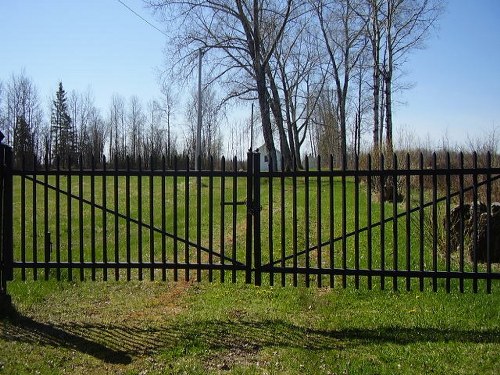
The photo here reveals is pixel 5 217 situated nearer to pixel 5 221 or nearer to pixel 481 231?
pixel 5 221

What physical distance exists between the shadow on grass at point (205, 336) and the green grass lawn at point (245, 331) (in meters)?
0.01

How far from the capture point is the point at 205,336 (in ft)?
18.5

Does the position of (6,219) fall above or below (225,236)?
above

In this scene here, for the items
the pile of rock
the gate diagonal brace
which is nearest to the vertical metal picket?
the gate diagonal brace

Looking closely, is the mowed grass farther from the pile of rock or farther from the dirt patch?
the pile of rock

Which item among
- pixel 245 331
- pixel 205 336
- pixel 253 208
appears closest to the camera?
pixel 205 336

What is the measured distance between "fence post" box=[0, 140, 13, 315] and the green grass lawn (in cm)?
33

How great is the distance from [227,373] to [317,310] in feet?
7.67

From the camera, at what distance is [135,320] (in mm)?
6289

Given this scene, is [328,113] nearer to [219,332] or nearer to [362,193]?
[362,193]

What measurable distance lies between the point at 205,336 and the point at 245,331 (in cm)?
49

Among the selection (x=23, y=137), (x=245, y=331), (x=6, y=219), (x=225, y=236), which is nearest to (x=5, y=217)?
(x=6, y=219)

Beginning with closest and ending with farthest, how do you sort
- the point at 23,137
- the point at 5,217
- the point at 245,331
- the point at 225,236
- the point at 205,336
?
1. the point at 205,336
2. the point at 245,331
3. the point at 5,217
4. the point at 225,236
5. the point at 23,137

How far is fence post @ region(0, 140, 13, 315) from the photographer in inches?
253
